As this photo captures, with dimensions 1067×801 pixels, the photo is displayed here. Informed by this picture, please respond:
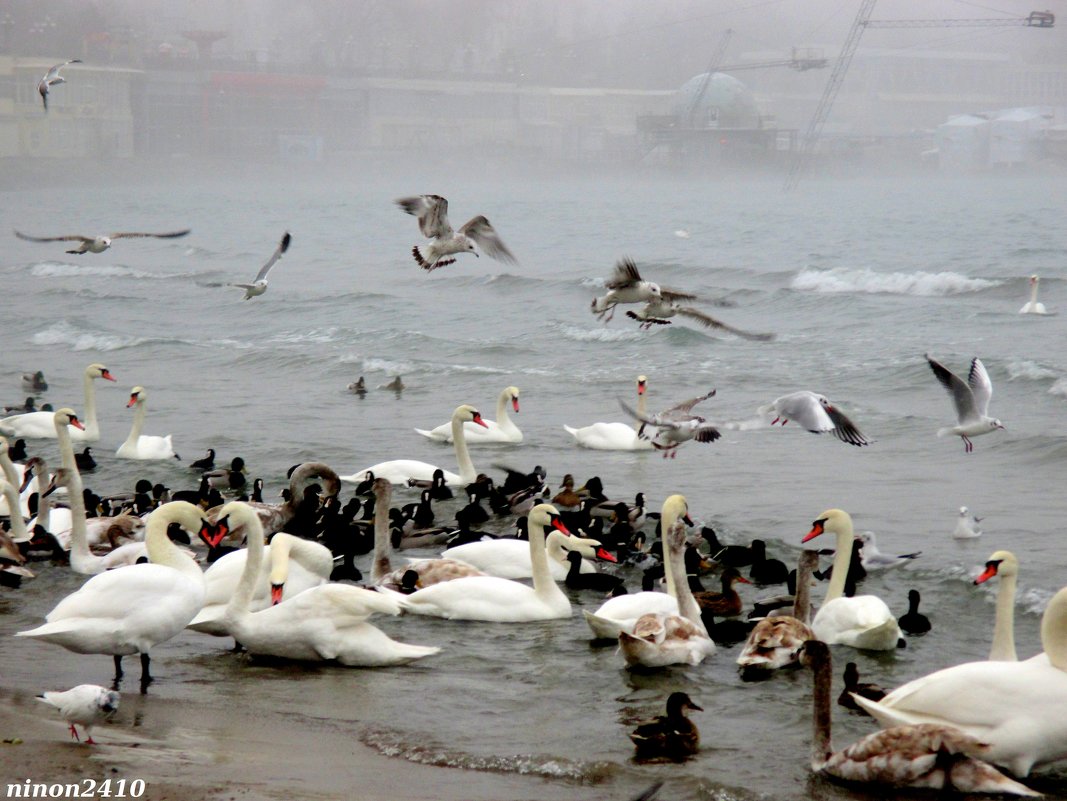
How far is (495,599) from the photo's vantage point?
955 cm

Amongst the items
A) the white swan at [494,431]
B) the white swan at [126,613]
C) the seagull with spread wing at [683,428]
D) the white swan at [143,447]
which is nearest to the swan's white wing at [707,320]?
the seagull with spread wing at [683,428]

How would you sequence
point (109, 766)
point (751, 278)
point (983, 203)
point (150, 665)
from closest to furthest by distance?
1. point (109, 766)
2. point (150, 665)
3. point (751, 278)
4. point (983, 203)

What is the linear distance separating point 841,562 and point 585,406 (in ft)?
41.0

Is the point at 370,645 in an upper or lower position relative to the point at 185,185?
lower

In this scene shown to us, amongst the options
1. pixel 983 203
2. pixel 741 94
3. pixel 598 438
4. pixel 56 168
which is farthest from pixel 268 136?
pixel 598 438

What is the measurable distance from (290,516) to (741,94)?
152287mm

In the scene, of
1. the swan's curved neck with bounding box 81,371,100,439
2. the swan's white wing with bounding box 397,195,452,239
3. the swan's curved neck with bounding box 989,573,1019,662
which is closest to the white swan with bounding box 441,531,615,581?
the swan's white wing with bounding box 397,195,452,239

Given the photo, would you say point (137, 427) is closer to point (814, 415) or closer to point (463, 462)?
point (463, 462)

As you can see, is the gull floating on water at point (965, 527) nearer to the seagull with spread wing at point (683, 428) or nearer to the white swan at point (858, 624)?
the seagull with spread wing at point (683, 428)

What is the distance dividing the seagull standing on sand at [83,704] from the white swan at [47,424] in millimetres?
11936

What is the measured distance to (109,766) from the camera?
19.8 ft

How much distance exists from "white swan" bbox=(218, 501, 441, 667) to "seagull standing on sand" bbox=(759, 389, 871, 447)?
3564mm

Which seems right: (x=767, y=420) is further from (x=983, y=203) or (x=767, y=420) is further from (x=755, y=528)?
(x=983, y=203)

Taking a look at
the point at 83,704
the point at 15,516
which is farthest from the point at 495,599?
the point at 15,516
